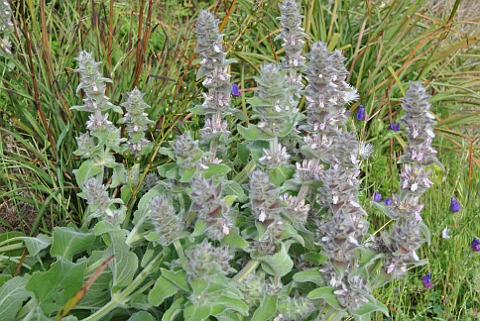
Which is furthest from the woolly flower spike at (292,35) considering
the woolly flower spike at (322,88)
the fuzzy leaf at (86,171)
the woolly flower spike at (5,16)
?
the woolly flower spike at (5,16)

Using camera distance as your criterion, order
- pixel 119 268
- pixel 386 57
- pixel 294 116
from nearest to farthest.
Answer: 1. pixel 119 268
2. pixel 294 116
3. pixel 386 57

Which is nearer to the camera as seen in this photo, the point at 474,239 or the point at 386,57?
the point at 474,239

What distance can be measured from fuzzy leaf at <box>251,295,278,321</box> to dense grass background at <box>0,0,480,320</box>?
705mm

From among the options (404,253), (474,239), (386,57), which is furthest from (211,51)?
(386,57)

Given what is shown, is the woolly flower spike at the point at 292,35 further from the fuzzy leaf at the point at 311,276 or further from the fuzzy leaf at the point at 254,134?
the fuzzy leaf at the point at 311,276

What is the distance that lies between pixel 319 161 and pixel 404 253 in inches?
16.6

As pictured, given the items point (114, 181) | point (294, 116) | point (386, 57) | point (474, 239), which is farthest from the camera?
point (386, 57)

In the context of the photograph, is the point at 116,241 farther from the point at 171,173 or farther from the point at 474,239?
the point at 474,239

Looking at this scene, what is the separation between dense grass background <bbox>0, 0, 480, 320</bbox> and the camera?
101 inches

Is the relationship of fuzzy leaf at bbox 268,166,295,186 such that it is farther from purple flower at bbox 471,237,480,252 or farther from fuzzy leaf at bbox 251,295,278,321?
purple flower at bbox 471,237,480,252

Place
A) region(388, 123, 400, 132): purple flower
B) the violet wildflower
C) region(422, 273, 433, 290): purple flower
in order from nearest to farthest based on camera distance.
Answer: region(422, 273, 433, 290): purple flower → the violet wildflower → region(388, 123, 400, 132): purple flower

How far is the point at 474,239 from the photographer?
2.57m

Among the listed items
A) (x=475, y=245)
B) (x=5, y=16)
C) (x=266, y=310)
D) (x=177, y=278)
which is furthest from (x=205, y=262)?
(x=5, y=16)

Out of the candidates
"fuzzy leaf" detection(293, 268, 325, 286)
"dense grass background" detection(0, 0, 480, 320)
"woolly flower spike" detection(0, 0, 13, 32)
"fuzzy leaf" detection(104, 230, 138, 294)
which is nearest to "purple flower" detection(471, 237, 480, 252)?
"dense grass background" detection(0, 0, 480, 320)
